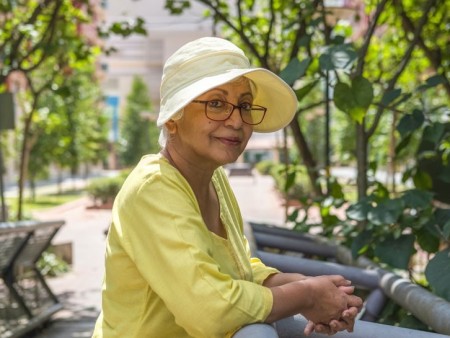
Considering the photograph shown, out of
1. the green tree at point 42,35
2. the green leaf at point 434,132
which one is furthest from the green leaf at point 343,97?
the green tree at point 42,35

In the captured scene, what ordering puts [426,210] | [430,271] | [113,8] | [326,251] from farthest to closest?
[113,8]
[326,251]
[426,210]
[430,271]

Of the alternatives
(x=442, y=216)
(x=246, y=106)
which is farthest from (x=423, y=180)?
(x=246, y=106)

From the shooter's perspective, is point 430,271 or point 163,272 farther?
point 430,271

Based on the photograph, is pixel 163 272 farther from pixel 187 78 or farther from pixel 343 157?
pixel 343 157

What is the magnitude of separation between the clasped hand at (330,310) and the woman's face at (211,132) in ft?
1.03

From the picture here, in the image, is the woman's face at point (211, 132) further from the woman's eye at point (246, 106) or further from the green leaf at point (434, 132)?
the green leaf at point (434, 132)

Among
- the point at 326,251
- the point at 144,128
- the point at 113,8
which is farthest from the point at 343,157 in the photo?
the point at 113,8

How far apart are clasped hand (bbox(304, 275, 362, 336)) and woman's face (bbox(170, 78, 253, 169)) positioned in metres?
0.31

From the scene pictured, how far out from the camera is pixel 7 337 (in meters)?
5.67

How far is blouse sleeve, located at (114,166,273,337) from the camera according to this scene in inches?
52.0

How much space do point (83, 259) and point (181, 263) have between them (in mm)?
11529

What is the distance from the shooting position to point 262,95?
1.72 meters

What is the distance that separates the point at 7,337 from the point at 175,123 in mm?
4562

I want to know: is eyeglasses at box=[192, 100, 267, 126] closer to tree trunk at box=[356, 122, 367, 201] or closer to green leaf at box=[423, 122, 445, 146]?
green leaf at box=[423, 122, 445, 146]
